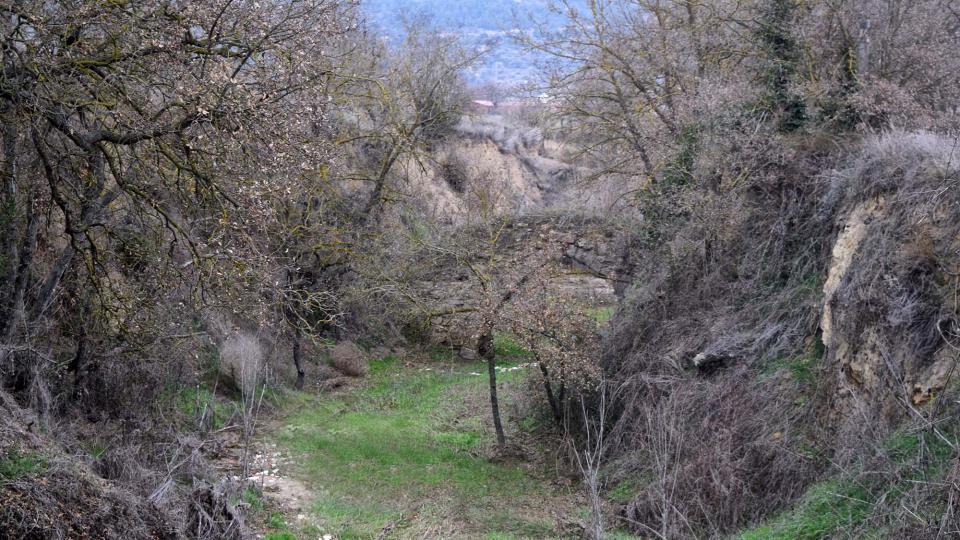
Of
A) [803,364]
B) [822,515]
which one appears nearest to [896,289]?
[803,364]

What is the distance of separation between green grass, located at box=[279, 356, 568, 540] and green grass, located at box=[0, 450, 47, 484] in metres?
3.53

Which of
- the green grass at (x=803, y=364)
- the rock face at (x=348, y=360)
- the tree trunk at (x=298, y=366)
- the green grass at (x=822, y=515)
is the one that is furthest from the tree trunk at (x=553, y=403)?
the rock face at (x=348, y=360)

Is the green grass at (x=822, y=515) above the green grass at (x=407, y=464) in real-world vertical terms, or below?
above

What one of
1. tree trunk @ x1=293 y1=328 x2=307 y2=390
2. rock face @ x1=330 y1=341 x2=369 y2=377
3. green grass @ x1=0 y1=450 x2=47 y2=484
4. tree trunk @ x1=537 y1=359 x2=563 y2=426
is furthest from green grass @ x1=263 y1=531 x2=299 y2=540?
rock face @ x1=330 y1=341 x2=369 y2=377

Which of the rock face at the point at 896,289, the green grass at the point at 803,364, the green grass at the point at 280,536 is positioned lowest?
the green grass at the point at 280,536

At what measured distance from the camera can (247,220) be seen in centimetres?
858

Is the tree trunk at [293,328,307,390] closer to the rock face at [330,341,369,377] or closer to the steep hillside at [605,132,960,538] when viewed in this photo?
the rock face at [330,341,369,377]

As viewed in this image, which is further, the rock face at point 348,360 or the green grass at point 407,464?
the rock face at point 348,360

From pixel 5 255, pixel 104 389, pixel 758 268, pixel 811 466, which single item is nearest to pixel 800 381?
pixel 811 466

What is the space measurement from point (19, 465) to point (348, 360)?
11783 mm

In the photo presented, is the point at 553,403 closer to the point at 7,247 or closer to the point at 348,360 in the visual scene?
the point at 348,360

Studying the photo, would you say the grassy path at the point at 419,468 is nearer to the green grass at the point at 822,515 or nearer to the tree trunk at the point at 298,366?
the tree trunk at the point at 298,366

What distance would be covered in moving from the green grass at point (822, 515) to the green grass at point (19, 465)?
636 cm

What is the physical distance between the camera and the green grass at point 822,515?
7.67 meters
